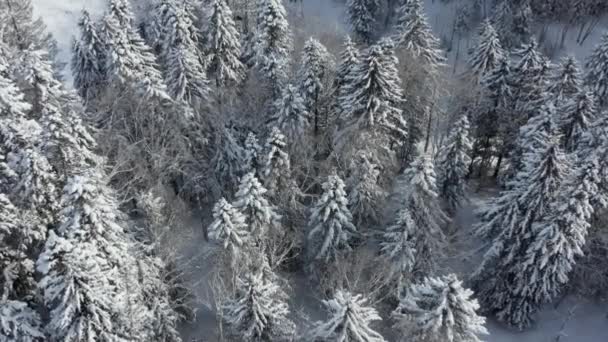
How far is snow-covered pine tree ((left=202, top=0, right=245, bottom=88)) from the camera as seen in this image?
35031mm

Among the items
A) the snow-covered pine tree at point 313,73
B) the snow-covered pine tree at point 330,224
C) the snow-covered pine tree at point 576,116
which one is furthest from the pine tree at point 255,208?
the snow-covered pine tree at point 576,116

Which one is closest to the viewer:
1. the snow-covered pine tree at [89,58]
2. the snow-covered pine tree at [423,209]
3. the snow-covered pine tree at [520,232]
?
the snow-covered pine tree at [520,232]

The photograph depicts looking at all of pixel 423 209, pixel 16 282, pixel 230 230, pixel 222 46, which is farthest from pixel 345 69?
pixel 16 282

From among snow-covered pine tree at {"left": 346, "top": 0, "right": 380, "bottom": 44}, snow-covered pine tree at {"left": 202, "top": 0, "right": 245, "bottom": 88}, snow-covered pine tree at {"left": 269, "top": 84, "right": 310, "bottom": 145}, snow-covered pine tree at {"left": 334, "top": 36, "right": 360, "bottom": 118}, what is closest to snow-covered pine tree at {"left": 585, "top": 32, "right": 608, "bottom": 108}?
snow-covered pine tree at {"left": 334, "top": 36, "right": 360, "bottom": 118}

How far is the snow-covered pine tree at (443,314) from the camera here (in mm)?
16609

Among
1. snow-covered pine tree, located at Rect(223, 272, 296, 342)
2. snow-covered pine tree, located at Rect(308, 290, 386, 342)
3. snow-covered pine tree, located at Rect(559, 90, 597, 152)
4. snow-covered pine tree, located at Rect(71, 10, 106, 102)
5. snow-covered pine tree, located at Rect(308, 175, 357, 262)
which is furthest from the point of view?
snow-covered pine tree, located at Rect(71, 10, 106, 102)

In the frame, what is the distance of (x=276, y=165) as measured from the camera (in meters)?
27.5

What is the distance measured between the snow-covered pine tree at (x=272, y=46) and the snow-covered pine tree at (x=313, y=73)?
202cm

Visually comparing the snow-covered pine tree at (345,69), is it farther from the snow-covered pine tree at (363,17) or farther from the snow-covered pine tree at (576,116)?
the snow-covered pine tree at (363,17)

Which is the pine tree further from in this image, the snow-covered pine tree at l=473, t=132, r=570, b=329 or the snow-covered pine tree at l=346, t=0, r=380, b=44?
the snow-covered pine tree at l=346, t=0, r=380, b=44

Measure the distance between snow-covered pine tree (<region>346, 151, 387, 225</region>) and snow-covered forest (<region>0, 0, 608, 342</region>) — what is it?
16cm

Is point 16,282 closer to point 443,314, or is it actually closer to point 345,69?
point 443,314

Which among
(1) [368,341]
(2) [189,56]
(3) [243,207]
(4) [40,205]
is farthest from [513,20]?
(4) [40,205]

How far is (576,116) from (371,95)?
13.5 m
